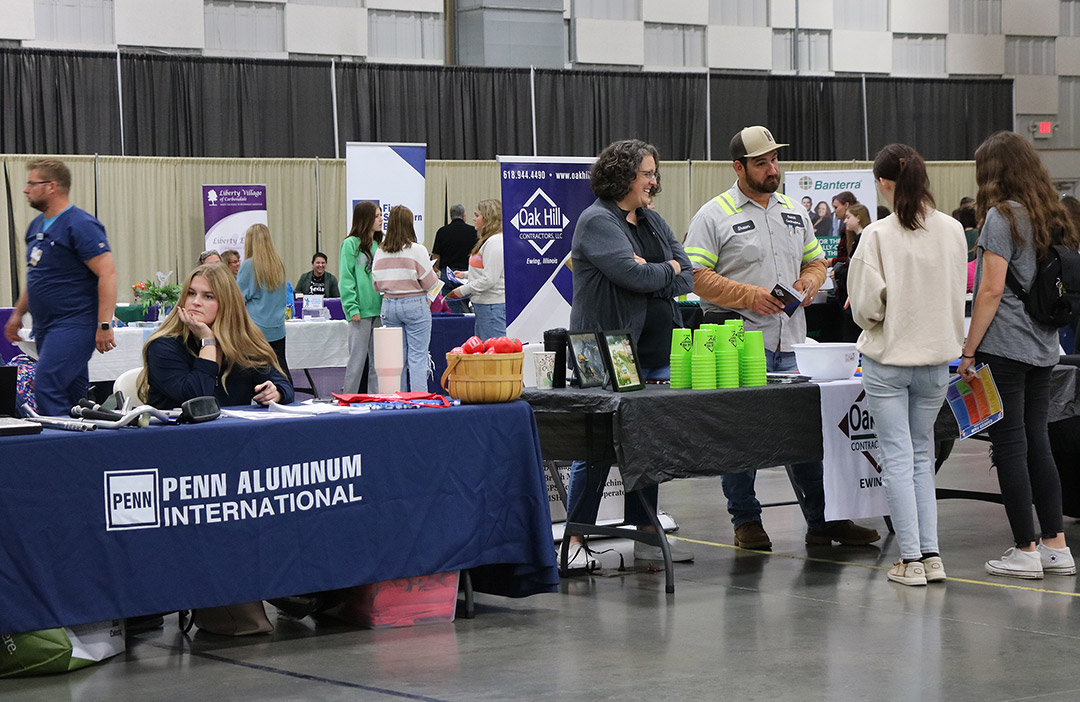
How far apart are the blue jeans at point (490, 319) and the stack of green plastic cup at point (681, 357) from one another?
14.1 feet

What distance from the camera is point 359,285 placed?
Answer: 27.2 ft

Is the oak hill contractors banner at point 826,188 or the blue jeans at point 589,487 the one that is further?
the oak hill contractors banner at point 826,188

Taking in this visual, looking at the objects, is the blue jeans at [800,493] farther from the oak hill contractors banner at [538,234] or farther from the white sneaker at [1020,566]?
the oak hill contractors banner at [538,234]

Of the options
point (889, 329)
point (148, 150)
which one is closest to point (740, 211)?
point (889, 329)

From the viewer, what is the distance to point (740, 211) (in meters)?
4.75

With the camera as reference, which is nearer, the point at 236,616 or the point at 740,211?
the point at 236,616

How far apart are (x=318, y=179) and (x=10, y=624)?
11.7m

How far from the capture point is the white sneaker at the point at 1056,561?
441cm

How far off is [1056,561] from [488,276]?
181 inches

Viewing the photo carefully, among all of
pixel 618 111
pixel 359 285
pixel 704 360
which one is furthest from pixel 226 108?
pixel 704 360

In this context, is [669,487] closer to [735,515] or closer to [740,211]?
[735,515]

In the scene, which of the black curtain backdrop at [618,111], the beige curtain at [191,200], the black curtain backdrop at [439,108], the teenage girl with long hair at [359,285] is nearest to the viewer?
the teenage girl with long hair at [359,285]

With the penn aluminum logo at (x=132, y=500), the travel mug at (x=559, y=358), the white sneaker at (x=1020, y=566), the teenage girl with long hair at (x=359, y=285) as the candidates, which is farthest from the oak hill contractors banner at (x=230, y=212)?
the penn aluminum logo at (x=132, y=500)

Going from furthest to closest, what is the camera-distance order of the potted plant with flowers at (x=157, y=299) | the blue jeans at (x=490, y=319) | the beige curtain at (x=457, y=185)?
1. the beige curtain at (x=457, y=185)
2. the blue jeans at (x=490, y=319)
3. the potted plant with flowers at (x=157, y=299)
